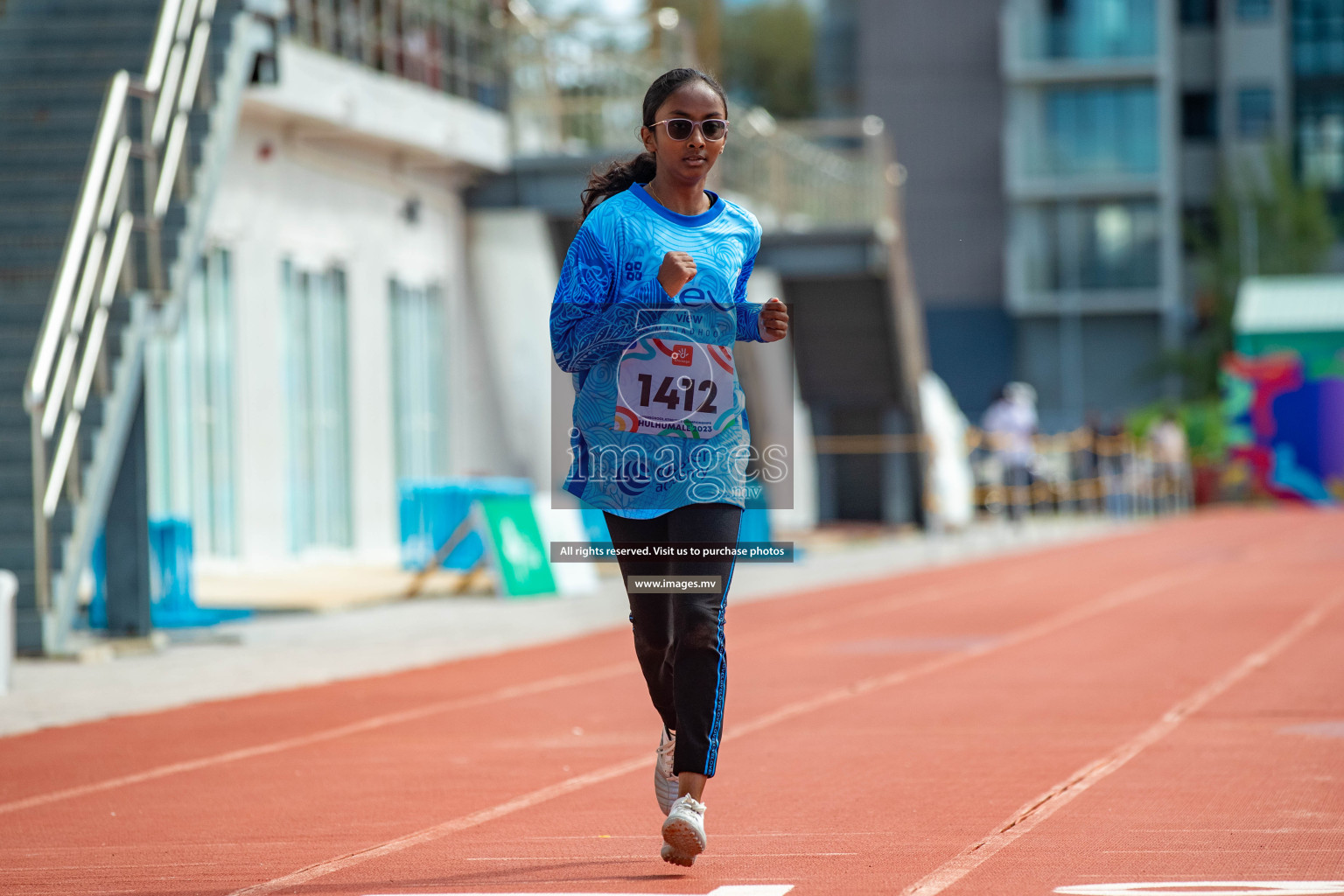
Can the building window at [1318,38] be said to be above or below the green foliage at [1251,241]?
above

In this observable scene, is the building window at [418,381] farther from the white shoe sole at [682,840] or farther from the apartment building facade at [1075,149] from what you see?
the apartment building facade at [1075,149]

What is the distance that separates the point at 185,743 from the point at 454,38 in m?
17.3

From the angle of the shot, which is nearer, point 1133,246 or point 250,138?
point 250,138

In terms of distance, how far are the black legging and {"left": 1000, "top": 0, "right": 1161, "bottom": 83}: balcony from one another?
56.3m

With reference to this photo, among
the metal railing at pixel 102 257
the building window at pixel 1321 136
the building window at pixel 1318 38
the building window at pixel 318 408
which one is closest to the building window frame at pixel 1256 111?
the building window at pixel 1321 136

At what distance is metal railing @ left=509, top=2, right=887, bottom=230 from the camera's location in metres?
26.1

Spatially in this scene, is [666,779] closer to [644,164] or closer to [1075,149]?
[644,164]

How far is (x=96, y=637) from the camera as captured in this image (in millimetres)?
14656

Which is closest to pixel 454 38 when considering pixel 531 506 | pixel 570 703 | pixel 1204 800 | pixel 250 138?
pixel 250 138

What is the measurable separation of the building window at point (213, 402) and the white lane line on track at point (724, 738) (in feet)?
28.4

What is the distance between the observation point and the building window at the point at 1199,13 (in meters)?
64.3

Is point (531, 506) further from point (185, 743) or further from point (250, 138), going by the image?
point (185, 743)

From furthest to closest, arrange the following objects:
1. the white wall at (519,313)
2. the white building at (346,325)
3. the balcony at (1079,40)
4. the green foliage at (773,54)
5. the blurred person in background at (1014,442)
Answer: the green foliage at (773,54)
the balcony at (1079,40)
the blurred person in background at (1014,442)
the white wall at (519,313)
the white building at (346,325)

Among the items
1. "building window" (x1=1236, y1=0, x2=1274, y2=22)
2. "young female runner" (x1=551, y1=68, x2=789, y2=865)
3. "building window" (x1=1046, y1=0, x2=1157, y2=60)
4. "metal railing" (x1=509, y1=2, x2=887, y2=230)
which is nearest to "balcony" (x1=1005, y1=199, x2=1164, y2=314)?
"building window" (x1=1046, y1=0, x2=1157, y2=60)
